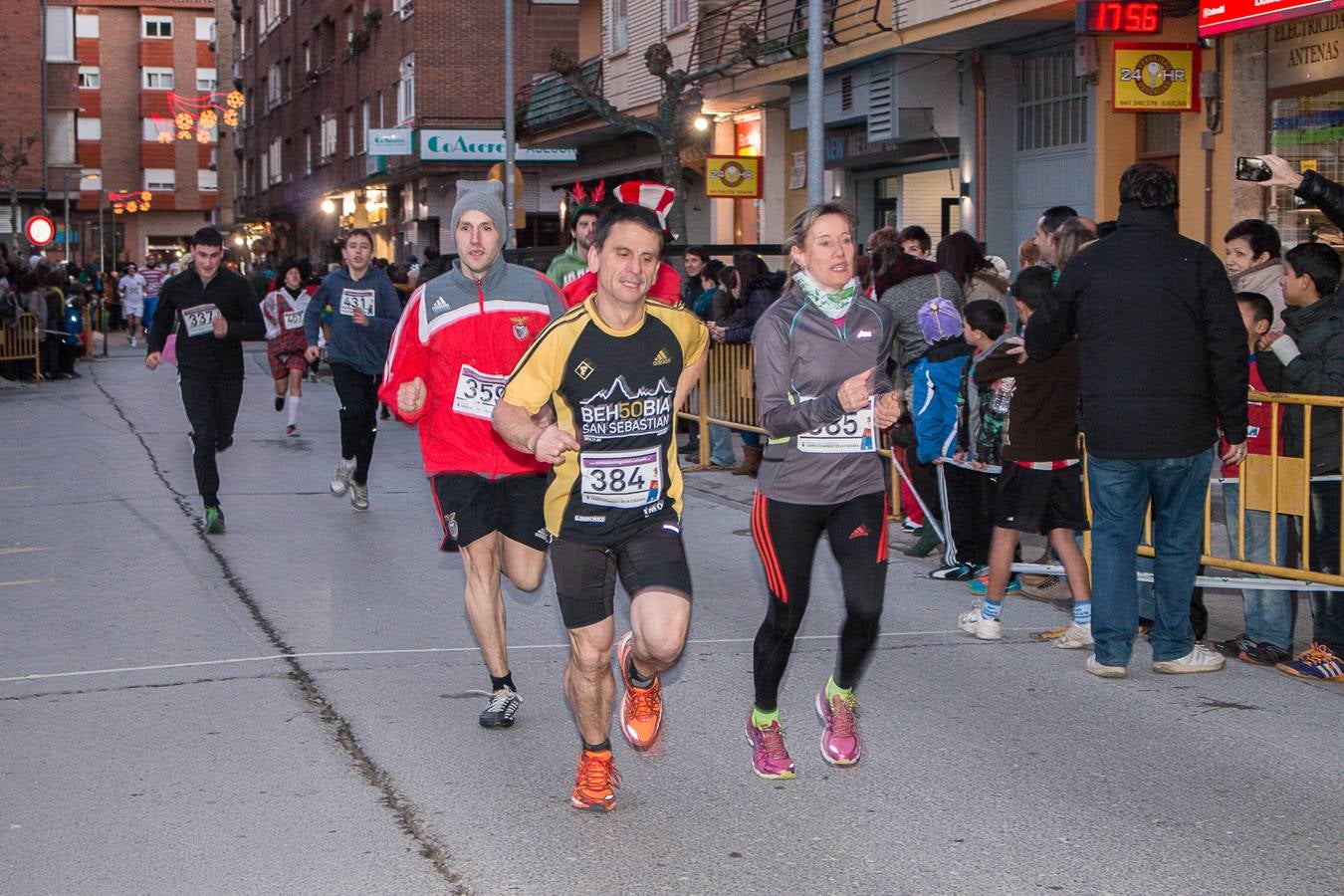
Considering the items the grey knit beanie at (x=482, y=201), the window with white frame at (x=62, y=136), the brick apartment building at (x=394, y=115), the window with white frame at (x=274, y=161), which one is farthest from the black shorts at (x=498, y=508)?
the window with white frame at (x=62, y=136)

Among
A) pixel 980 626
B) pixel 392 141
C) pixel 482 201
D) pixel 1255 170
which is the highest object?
pixel 392 141

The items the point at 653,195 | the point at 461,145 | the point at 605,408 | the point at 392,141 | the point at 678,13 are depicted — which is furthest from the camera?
the point at 392,141

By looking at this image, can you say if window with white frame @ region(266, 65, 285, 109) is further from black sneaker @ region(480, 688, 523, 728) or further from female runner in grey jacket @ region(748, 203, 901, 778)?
female runner in grey jacket @ region(748, 203, 901, 778)

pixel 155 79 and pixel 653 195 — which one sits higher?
pixel 155 79

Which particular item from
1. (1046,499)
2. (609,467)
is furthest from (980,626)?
(609,467)

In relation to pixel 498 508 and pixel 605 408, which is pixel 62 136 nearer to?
pixel 498 508

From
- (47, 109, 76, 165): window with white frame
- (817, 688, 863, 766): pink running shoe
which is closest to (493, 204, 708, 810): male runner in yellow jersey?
(817, 688, 863, 766): pink running shoe

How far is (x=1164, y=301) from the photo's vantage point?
6883 mm

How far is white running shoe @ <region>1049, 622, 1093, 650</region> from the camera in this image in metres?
7.99

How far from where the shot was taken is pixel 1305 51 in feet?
47.7

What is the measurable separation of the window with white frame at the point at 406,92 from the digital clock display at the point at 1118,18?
3132 cm

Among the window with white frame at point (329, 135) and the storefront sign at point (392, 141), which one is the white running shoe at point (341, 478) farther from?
the window with white frame at point (329, 135)

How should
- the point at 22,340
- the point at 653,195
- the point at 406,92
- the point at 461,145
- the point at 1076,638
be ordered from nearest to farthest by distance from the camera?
the point at 1076,638 → the point at 653,195 → the point at 22,340 → the point at 461,145 → the point at 406,92

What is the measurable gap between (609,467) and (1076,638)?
349cm
